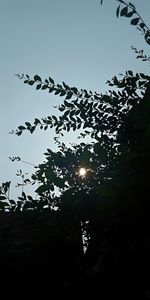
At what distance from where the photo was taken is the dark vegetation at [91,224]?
162 centimetres

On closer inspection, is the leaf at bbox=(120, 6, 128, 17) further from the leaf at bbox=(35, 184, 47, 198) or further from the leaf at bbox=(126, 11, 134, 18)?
the leaf at bbox=(35, 184, 47, 198)

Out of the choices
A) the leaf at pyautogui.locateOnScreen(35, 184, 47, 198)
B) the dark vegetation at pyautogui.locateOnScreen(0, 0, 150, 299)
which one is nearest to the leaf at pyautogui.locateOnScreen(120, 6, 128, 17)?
the dark vegetation at pyautogui.locateOnScreen(0, 0, 150, 299)

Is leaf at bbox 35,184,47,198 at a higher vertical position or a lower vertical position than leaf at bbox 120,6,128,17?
lower

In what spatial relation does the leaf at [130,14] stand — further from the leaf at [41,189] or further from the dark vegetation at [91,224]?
the leaf at [41,189]

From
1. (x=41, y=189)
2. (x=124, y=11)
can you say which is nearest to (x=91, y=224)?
(x=41, y=189)

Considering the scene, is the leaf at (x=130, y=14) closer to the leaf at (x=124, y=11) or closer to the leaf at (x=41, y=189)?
the leaf at (x=124, y=11)

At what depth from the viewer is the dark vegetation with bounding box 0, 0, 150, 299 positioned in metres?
1.62

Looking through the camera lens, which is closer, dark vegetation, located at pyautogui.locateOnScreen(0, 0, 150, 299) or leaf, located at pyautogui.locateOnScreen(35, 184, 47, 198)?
dark vegetation, located at pyautogui.locateOnScreen(0, 0, 150, 299)

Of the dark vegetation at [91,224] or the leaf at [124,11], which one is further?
the leaf at [124,11]

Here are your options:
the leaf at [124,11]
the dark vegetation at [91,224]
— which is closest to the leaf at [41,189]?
the dark vegetation at [91,224]

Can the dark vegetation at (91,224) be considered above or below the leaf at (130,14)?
below

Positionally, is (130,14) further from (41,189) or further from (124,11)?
(41,189)

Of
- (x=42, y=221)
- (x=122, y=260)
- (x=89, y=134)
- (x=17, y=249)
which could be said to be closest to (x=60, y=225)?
(x=42, y=221)

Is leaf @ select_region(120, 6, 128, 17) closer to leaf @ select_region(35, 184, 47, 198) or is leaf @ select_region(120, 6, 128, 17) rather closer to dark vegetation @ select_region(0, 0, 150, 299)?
dark vegetation @ select_region(0, 0, 150, 299)
